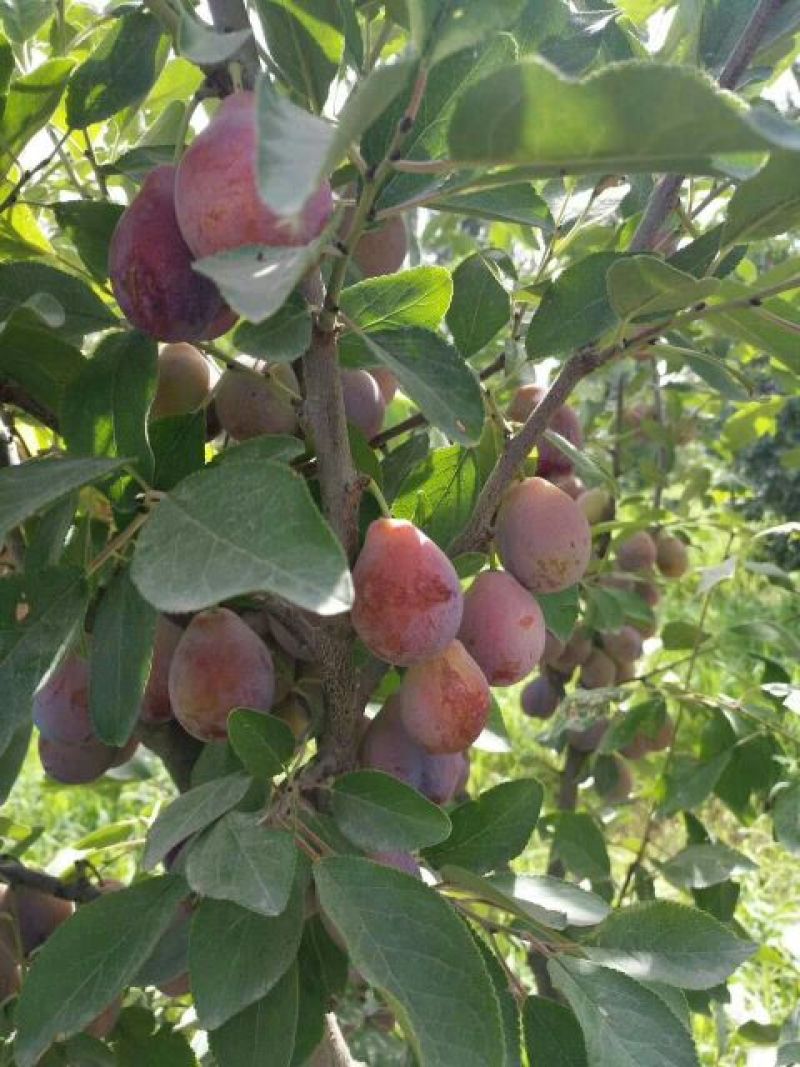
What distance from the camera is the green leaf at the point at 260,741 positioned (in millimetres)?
495

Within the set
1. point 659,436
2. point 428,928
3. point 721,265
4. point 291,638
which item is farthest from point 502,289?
point 659,436

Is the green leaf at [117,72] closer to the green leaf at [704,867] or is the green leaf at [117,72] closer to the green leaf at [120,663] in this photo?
the green leaf at [120,663]

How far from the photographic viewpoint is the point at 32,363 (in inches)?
21.4

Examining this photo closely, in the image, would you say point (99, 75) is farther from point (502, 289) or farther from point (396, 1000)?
point (396, 1000)

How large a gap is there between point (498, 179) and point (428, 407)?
10cm

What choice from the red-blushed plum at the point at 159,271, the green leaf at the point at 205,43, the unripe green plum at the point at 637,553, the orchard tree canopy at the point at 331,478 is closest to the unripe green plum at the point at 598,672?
the unripe green plum at the point at 637,553

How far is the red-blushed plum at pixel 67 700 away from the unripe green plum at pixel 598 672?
0.80 metres

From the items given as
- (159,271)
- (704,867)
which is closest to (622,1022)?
(159,271)

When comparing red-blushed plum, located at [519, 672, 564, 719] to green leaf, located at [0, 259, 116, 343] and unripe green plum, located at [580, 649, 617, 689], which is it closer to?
unripe green plum, located at [580, 649, 617, 689]

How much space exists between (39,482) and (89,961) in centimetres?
23

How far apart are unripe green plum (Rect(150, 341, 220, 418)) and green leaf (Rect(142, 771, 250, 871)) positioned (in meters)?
0.22

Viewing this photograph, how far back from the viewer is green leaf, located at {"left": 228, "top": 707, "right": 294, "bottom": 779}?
495mm

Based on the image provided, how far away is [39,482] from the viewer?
422 millimetres

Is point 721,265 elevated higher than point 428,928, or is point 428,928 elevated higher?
point 721,265
